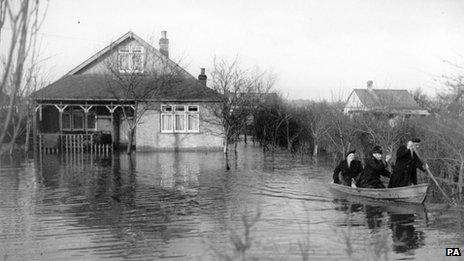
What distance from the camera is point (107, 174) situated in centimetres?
2055

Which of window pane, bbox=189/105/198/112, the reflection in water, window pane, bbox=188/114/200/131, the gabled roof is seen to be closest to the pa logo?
the reflection in water

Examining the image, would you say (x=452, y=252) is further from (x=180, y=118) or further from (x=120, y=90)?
(x=120, y=90)

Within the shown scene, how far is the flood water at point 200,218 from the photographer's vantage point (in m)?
8.95

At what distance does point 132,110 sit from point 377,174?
20.5 m

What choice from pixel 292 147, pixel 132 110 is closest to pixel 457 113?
pixel 132 110

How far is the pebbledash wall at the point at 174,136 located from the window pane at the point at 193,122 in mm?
310

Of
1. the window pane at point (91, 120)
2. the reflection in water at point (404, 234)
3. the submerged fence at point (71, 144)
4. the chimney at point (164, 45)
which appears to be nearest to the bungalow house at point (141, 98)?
the submerged fence at point (71, 144)

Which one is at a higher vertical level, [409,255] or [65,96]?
[65,96]

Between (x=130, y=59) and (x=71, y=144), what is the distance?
6.02 metres

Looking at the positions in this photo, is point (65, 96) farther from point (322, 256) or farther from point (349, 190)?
point (322, 256)

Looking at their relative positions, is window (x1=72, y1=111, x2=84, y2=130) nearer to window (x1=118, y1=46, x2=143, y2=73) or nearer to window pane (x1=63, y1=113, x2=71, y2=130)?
window pane (x1=63, y1=113, x2=71, y2=130)

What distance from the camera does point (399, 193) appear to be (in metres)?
13.4

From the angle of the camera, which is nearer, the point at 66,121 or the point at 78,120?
the point at 66,121

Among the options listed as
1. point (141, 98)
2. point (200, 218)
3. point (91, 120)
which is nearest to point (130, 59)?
point (141, 98)
